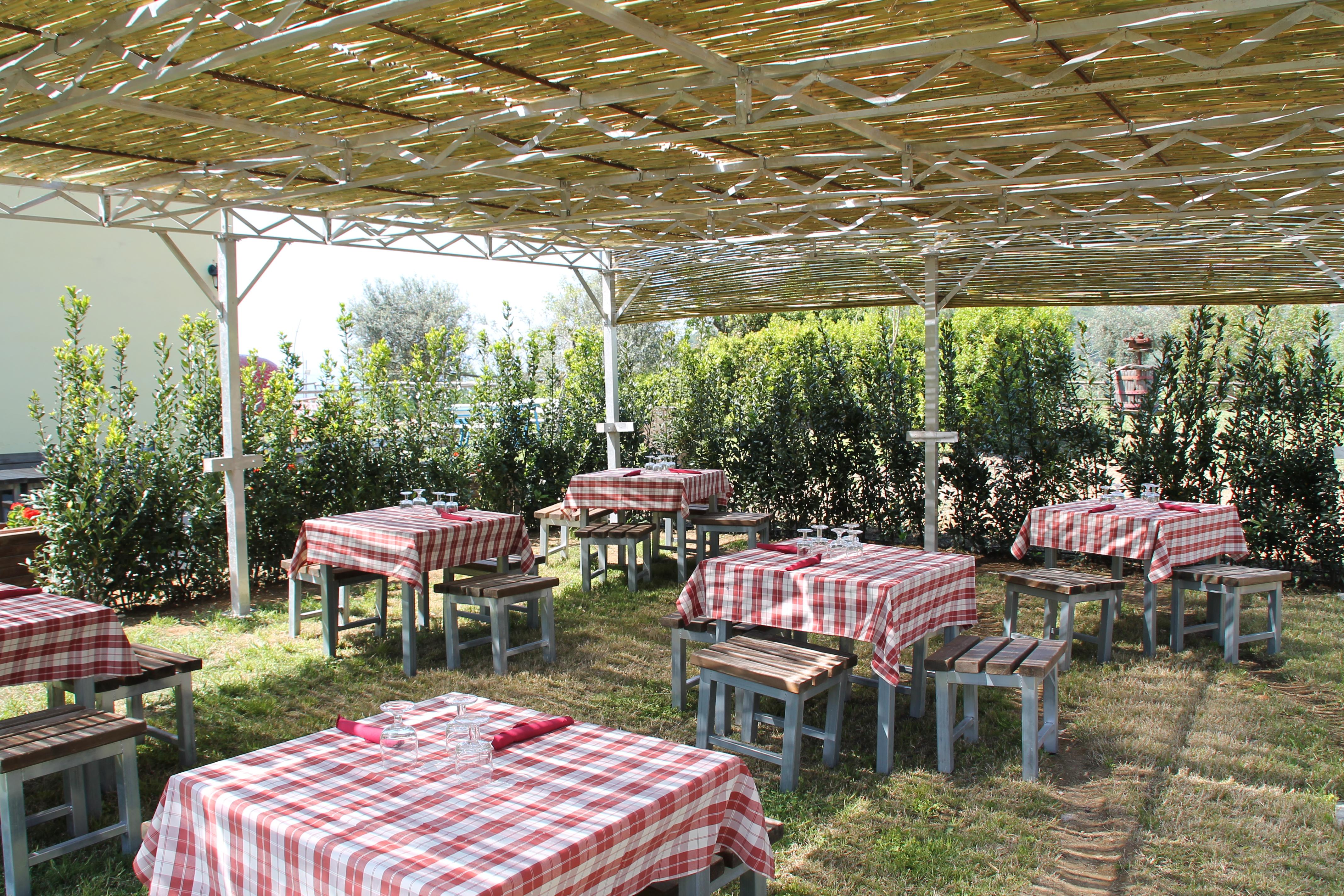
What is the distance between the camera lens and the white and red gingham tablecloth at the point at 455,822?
181 centimetres

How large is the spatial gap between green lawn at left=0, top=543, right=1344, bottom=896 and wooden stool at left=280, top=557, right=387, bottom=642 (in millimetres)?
130

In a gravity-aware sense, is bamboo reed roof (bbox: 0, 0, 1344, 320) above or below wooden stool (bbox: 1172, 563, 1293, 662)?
above

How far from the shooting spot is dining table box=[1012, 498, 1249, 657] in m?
6.07

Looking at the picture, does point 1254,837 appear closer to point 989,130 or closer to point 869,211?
point 989,130

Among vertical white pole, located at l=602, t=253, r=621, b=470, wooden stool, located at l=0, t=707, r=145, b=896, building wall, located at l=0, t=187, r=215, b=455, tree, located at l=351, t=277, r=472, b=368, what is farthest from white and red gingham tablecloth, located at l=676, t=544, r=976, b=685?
tree, located at l=351, t=277, r=472, b=368

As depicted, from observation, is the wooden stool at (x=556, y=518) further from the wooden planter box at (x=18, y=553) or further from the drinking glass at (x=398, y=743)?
the drinking glass at (x=398, y=743)

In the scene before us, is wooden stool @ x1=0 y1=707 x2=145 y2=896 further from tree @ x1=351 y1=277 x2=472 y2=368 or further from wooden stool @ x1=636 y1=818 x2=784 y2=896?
tree @ x1=351 y1=277 x2=472 y2=368

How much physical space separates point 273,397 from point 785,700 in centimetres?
572

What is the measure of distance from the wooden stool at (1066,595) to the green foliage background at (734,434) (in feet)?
9.77

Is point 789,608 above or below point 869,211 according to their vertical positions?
below

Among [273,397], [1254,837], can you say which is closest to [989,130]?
[1254,837]

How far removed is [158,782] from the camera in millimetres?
4191

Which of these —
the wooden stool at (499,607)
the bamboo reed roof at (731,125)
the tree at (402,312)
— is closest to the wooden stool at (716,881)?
the bamboo reed roof at (731,125)

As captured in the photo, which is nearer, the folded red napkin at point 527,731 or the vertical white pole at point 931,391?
the folded red napkin at point 527,731
